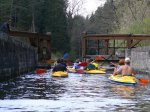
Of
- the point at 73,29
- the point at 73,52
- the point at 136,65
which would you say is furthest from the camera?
the point at 73,29

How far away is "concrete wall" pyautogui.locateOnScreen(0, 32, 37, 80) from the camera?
1054 inches

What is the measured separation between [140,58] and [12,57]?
1332 cm

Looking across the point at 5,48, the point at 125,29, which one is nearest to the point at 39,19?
the point at 125,29

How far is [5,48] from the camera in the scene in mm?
28094

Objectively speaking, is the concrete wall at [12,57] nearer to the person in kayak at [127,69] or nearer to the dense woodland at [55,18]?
the person in kayak at [127,69]

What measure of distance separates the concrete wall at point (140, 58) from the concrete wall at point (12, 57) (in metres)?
9.89

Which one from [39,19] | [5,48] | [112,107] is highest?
[39,19]

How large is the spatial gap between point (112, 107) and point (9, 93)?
6123 mm

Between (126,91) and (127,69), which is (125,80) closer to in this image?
(127,69)

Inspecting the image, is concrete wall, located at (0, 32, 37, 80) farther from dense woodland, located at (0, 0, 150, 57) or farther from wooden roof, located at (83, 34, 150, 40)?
dense woodland, located at (0, 0, 150, 57)

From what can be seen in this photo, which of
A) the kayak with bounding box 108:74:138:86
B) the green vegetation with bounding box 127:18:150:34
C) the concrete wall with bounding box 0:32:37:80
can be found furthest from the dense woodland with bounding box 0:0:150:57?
the kayak with bounding box 108:74:138:86

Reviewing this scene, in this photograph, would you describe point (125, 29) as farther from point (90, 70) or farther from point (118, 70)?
point (118, 70)

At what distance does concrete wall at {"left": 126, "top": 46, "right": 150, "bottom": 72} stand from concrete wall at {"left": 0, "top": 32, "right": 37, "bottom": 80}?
989 cm

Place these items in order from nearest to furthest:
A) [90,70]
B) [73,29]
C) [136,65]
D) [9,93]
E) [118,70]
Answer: [9,93] → [118,70] → [90,70] → [136,65] → [73,29]
